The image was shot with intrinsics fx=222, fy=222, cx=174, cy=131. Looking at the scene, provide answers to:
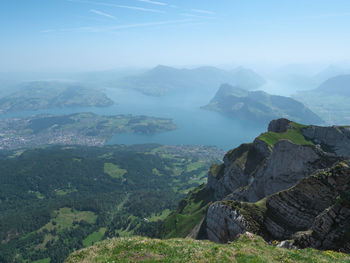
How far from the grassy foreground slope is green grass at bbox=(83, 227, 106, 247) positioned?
486 ft

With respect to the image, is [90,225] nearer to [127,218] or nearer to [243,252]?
[127,218]

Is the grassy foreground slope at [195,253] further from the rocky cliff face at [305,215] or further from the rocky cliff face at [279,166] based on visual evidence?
the rocky cliff face at [279,166]

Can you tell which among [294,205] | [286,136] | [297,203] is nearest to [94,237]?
[286,136]

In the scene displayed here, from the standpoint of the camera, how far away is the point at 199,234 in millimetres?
46094

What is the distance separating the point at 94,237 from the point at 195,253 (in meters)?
161

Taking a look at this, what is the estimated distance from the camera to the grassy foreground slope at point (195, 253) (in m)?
18.1

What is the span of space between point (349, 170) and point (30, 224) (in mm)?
199464

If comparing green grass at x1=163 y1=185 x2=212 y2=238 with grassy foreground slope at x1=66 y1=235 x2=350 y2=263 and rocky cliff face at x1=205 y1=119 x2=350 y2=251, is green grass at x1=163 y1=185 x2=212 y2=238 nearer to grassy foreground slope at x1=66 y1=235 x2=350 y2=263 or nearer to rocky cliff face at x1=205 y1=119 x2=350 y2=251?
rocky cliff face at x1=205 y1=119 x2=350 y2=251

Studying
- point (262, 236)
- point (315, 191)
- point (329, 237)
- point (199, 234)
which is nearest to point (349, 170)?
point (315, 191)

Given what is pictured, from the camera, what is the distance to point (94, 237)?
156000 millimetres

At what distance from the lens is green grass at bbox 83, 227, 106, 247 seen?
15096 centimetres

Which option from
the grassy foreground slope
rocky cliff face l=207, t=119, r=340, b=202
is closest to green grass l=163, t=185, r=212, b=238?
rocky cliff face l=207, t=119, r=340, b=202

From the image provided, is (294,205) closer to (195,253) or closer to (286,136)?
(195,253)

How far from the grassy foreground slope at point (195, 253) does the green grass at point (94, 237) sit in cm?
14799
